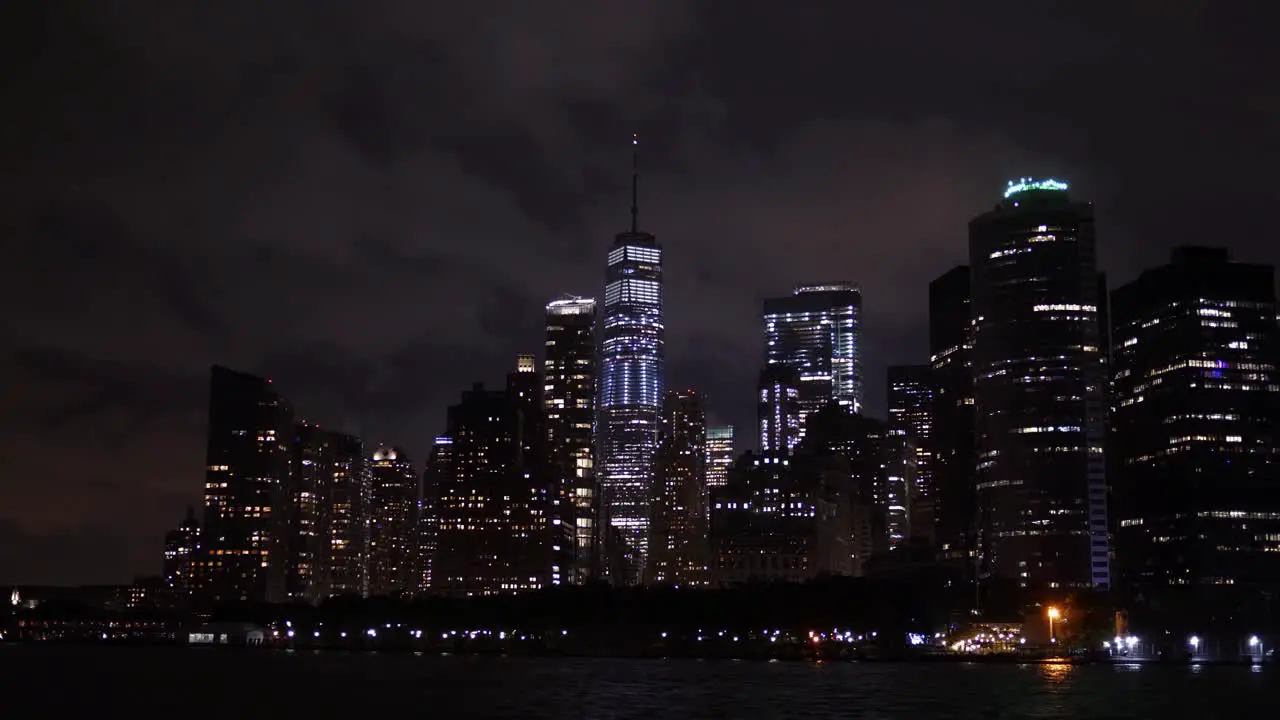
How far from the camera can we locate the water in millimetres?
110938

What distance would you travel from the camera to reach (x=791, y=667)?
635ft

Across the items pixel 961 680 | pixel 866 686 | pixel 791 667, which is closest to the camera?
pixel 866 686

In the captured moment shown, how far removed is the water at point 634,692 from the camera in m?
111

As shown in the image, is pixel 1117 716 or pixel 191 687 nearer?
pixel 1117 716

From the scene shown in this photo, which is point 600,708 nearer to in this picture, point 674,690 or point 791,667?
point 674,690

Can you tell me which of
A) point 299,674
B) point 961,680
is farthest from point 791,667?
point 299,674

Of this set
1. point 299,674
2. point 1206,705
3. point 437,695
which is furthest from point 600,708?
point 299,674

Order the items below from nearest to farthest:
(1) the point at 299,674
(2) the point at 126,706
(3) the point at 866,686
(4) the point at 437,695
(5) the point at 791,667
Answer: (2) the point at 126,706 → (4) the point at 437,695 → (3) the point at 866,686 → (1) the point at 299,674 → (5) the point at 791,667

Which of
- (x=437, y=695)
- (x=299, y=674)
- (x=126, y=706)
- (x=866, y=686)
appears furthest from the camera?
(x=299, y=674)

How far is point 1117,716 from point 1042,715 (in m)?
6.08

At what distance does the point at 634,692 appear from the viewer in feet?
438

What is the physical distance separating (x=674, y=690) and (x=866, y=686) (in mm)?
20506

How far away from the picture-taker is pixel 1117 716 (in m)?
108

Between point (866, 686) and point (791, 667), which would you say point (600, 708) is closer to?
point (866, 686)
